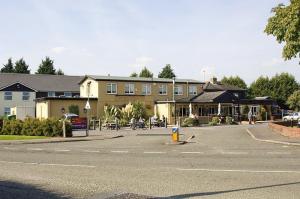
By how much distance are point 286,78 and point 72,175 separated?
Answer: 94.3m

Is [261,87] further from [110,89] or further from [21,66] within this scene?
[21,66]

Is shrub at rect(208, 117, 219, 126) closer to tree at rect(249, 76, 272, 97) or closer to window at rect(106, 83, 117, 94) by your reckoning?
window at rect(106, 83, 117, 94)

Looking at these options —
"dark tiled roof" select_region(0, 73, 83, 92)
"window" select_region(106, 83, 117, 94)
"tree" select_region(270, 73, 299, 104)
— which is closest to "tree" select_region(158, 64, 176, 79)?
"tree" select_region(270, 73, 299, 104)

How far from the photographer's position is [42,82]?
7869cm

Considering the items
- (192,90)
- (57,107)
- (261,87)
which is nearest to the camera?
(57,107)

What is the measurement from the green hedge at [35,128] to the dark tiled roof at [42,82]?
1371 inches

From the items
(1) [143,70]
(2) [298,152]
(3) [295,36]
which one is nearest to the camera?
(2) [298,152]

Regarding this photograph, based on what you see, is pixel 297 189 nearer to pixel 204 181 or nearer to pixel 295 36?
pixel 204 181

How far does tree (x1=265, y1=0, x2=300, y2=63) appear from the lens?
25297 millimetres

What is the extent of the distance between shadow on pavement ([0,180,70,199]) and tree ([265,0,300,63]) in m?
18.1

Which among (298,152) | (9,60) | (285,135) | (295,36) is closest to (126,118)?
(285,135)

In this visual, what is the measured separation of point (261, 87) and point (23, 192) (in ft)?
320

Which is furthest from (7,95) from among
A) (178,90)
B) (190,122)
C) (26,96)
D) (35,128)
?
(35,128)

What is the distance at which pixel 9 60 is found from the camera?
396ft
